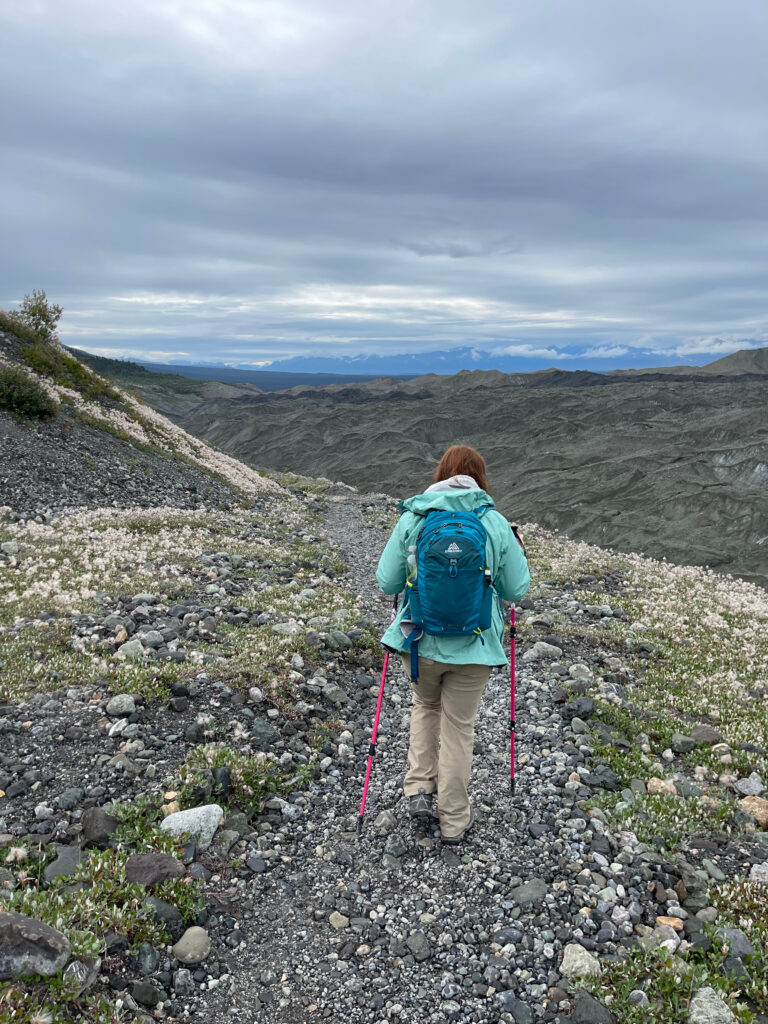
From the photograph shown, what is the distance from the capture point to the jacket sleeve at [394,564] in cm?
639

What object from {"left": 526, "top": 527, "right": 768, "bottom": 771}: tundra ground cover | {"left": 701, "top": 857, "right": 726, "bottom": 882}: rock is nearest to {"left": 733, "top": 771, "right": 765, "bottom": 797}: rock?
{"left": 526, "top": 527, "right": 768, "bottom": 771}: tundra ground cover

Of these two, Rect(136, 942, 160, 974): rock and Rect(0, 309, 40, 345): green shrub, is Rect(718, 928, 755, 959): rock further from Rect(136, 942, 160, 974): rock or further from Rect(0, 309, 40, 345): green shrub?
Rect(0, 309, 40, 345): green shrub

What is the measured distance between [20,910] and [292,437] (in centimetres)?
10548

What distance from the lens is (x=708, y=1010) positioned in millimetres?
4496

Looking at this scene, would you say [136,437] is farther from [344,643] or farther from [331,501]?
[344,643]

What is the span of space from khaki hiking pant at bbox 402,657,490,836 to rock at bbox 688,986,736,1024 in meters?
2.58

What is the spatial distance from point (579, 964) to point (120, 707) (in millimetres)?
5933

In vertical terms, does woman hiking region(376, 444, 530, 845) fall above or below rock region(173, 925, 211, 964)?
above

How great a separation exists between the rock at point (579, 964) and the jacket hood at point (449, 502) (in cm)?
384

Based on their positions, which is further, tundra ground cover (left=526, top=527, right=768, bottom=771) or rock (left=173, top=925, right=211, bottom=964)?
tundra ground cover (left=526, top=527, right=768, bottom=771)

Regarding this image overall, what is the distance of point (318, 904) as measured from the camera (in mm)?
6027

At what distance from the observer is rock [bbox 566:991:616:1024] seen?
4598 millimetres

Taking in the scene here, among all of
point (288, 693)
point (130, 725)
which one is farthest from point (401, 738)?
point (130, 725)

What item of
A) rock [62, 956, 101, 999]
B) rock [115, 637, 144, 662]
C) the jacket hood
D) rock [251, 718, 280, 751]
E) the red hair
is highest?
the red hair
